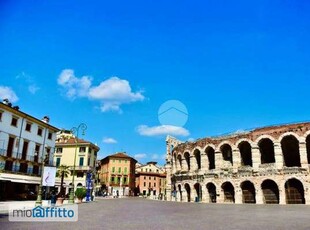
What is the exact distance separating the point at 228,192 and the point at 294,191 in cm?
831

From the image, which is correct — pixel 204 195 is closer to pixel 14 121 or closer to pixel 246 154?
pixel 246 154

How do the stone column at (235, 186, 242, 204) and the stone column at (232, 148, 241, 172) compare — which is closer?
the stone column at (235, 186, 242, 204)

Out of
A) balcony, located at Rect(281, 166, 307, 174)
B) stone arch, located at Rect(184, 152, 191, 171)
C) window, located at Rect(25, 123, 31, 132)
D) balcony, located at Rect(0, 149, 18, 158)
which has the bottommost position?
balcony, located at Rect(281, 166, 307, 174)

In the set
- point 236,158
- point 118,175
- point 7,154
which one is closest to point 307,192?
point 236,158

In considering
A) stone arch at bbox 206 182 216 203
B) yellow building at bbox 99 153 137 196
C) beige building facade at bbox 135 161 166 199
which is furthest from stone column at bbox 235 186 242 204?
beige building facade at bbox 135 161 166 199

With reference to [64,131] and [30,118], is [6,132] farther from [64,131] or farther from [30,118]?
[64,131]

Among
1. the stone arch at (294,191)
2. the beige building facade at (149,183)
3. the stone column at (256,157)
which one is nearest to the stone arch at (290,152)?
the stone column at (256,157)

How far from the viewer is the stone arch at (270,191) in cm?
3550

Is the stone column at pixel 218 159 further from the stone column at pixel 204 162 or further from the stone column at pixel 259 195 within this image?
the stone column at pixel 259 195

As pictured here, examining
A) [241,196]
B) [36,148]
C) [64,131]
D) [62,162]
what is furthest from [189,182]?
[64,131]

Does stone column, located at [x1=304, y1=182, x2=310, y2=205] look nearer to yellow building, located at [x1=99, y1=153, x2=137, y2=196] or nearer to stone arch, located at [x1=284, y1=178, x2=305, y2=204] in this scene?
stone arch, located at [x1=284, y1=178, x2=305, y2=204]

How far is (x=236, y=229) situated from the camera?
11.0 m

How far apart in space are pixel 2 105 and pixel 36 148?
28.6 ft

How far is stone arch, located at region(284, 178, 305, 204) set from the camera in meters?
34.0
